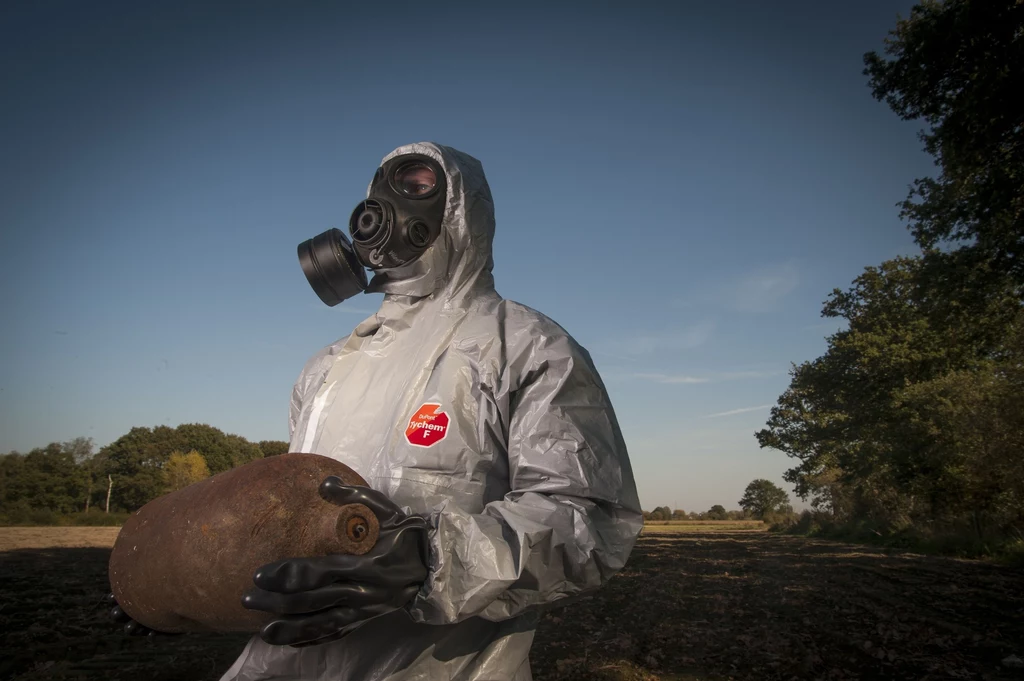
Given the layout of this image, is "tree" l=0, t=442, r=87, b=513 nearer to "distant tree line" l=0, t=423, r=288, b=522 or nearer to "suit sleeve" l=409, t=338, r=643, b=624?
"distant tree line" l=0, t=423, r=288, b=522

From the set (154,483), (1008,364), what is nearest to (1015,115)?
(1008,364)

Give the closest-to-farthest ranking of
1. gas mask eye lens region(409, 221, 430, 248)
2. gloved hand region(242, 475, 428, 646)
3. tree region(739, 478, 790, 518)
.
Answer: gloved hand region(242, 475, 428, 646) < gas mask eye lens region(409, 221, 430, 248) < tree region(739, 478, 790, 518)

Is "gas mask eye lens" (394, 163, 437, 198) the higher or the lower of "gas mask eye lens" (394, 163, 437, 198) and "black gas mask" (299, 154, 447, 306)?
the higher

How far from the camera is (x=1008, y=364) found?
1684 centimetres

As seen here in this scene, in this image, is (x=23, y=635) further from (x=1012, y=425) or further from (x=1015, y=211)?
(x=1012, y=425)

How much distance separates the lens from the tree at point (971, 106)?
10570 mm

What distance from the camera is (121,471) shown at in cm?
4897

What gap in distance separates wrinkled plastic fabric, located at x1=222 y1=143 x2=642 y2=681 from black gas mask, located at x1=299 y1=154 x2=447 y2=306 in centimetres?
29

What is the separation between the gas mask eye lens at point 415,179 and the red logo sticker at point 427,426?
1.08 metres

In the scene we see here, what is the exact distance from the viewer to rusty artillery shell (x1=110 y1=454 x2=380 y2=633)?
5.15 ft

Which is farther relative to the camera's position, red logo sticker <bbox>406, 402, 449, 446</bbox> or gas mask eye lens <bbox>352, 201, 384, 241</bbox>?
gas mask eye lens <bbox>352, 201, 384, 241</bbox>

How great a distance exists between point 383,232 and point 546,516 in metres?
1.43

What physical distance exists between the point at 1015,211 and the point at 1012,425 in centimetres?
777

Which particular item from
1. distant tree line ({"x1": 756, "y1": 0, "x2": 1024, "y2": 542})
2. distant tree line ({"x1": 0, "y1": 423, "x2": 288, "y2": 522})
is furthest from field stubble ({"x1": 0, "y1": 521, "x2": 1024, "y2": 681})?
distant tree line ({"x1": 0, "y1": 423, "x2": 288, "y2": 522})
